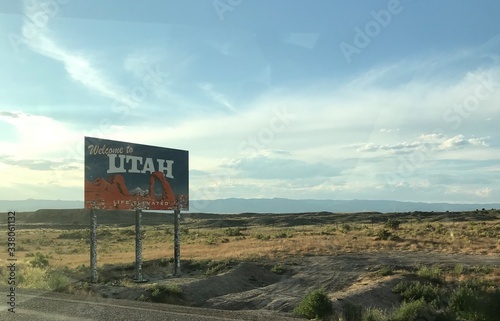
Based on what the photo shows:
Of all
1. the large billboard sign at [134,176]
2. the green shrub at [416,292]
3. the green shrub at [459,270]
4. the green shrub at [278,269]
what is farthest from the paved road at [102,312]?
the green shrub at [459,270]

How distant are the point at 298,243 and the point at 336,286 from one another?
20.3 metres

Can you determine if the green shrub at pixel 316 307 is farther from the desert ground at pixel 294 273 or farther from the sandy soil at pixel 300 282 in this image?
the sandy soil at pixel 300 282

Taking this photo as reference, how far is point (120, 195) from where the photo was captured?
25.0 metres

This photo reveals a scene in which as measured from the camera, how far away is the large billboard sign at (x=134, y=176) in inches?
950

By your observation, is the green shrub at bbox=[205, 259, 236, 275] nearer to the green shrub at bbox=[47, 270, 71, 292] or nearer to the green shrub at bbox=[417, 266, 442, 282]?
the green shrub at bbox=[47, 270, 71, 292]

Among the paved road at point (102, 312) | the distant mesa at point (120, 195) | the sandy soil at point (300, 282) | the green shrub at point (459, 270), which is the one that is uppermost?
the distant mesa at point (120, 195)

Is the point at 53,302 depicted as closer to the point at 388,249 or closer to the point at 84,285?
the point at 84,285

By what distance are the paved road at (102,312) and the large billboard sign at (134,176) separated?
34.0ft

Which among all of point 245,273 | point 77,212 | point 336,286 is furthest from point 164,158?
point 77,212

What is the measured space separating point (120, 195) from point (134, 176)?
139 cm

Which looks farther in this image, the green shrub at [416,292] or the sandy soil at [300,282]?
the sandy soil at [300,282]

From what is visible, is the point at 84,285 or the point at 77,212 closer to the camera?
the point at 84,285

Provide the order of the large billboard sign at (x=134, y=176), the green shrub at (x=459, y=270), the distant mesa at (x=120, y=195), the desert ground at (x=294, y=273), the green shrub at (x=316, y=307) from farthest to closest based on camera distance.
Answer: the green shrub at (x=459, y=270) → the large billboard sign at (x=134, y=176) → the distant mesa at (x=120, y=195) → the desert ground at (x=294, y=273) → the green shrub at (x=316, y=307)

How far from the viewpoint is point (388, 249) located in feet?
139
